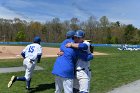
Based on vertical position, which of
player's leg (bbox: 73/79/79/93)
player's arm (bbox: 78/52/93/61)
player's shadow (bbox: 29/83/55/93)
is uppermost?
player's arm (bbox: 78/52/93/61)

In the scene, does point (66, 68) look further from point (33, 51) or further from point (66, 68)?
point (33, 51)

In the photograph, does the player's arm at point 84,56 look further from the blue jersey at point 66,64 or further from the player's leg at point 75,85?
the player's leg at point 75,85

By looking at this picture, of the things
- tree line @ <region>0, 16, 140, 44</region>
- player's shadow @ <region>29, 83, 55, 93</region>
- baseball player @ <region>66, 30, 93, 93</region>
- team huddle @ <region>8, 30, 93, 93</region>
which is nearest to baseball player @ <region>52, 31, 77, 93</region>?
team huddle @ <region>8, 30, 93, 93</region>

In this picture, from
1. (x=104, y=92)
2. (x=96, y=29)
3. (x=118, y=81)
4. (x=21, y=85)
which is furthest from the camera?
(x=96, y=29)

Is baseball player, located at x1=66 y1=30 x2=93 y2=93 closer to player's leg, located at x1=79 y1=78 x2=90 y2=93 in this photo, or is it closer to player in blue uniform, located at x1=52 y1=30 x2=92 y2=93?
player's leg, located at x1=79 y1=78 x2=90 y2=93

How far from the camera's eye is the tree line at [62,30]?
123m

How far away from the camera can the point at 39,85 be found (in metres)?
12.7

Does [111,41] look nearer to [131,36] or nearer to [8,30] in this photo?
[131,36]

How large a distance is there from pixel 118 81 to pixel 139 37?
110204mm

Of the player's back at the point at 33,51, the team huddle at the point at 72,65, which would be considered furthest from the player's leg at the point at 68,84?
the player's back at the point at 33,51

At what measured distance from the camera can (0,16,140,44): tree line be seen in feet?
403

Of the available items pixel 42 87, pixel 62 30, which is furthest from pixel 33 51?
pixel 62 30

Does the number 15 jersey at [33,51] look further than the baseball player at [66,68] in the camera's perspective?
Yes

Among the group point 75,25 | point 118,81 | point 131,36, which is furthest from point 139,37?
point 118,81
